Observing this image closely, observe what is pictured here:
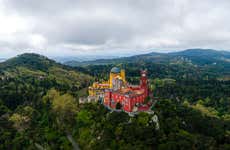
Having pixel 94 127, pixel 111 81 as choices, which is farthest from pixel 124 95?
pixel 111 81

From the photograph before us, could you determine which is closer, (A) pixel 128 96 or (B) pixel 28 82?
(A) pixel 128 96

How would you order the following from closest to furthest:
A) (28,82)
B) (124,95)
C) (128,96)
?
(128,96)
(124,95)
(28,82)

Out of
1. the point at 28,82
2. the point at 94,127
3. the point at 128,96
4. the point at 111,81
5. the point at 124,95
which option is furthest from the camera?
the point at 28,82

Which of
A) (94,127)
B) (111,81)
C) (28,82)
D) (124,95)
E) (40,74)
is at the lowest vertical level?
(94,127)

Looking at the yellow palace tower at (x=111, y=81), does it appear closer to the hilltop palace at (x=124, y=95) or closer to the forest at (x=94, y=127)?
the hilltop palace at (x=124, y=95)

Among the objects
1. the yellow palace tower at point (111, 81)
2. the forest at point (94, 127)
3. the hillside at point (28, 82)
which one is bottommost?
the forest at point (94, 127)

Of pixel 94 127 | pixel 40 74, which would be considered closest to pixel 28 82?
pixel 40 74

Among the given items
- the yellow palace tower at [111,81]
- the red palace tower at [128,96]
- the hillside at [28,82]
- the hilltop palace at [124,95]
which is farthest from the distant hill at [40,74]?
the red palace tower at [128,96]

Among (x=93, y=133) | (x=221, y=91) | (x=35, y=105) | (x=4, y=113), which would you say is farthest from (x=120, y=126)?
(x=221, y=91)

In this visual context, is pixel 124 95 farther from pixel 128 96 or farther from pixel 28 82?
pixel 28 82

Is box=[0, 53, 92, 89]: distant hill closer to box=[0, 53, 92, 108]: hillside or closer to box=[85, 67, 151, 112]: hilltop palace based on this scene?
box=[0, 53, 92, 108]: hillside

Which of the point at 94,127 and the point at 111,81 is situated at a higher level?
the point at 111,81

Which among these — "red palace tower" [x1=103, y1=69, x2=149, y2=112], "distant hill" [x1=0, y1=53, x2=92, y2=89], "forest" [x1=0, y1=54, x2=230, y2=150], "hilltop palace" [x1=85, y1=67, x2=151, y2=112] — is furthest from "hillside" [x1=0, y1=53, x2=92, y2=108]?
"red palace tower" [x1=103, y1=69, x2=149, y2=112]

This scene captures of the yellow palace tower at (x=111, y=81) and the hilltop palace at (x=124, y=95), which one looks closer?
the hilltop palace at (x=124, y=95)
